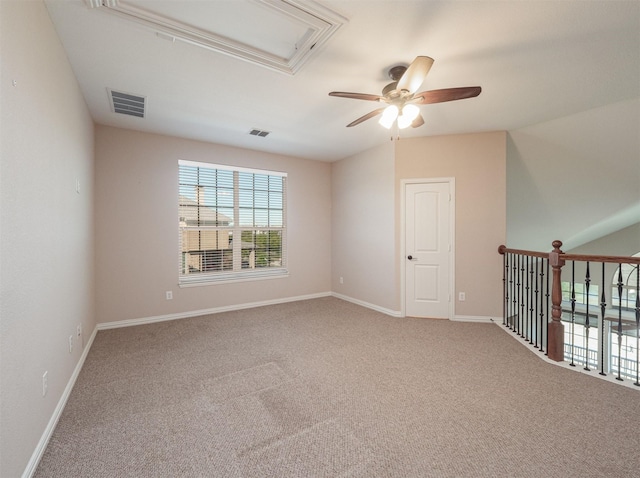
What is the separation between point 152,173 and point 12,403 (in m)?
3.30

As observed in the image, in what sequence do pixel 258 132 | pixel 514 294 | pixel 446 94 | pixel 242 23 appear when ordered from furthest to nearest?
pixel 258 132
pixel 514 294
pixel 446 94
pixel 242 23

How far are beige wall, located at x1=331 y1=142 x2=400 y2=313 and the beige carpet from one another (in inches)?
53.4

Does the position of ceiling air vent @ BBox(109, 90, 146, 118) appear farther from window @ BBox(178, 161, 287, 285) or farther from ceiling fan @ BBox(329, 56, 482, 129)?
ceiling fan @ BBox(329, 56, 482, 129)

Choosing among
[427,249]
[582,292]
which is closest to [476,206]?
[427,249]

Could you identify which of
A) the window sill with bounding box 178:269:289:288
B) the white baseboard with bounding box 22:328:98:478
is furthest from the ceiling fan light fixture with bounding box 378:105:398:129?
the window sill with bounding box 178:269:289:288

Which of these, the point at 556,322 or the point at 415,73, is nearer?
the point at 415,73

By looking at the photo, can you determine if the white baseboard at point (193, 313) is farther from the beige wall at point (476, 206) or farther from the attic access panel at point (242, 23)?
the attic access panel at point (242, 23)

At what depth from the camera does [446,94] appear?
212 centimetres

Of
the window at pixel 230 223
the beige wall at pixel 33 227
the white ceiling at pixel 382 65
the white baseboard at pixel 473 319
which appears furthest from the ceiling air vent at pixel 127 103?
the white baseboard at pixel 473 319

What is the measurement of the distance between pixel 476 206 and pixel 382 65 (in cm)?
253

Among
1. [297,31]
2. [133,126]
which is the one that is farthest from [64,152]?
[297,31]

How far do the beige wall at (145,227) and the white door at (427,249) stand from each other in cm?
241

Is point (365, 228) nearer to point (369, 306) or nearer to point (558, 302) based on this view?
point (369, 306)

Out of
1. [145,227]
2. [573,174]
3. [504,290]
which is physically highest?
[573,174]
